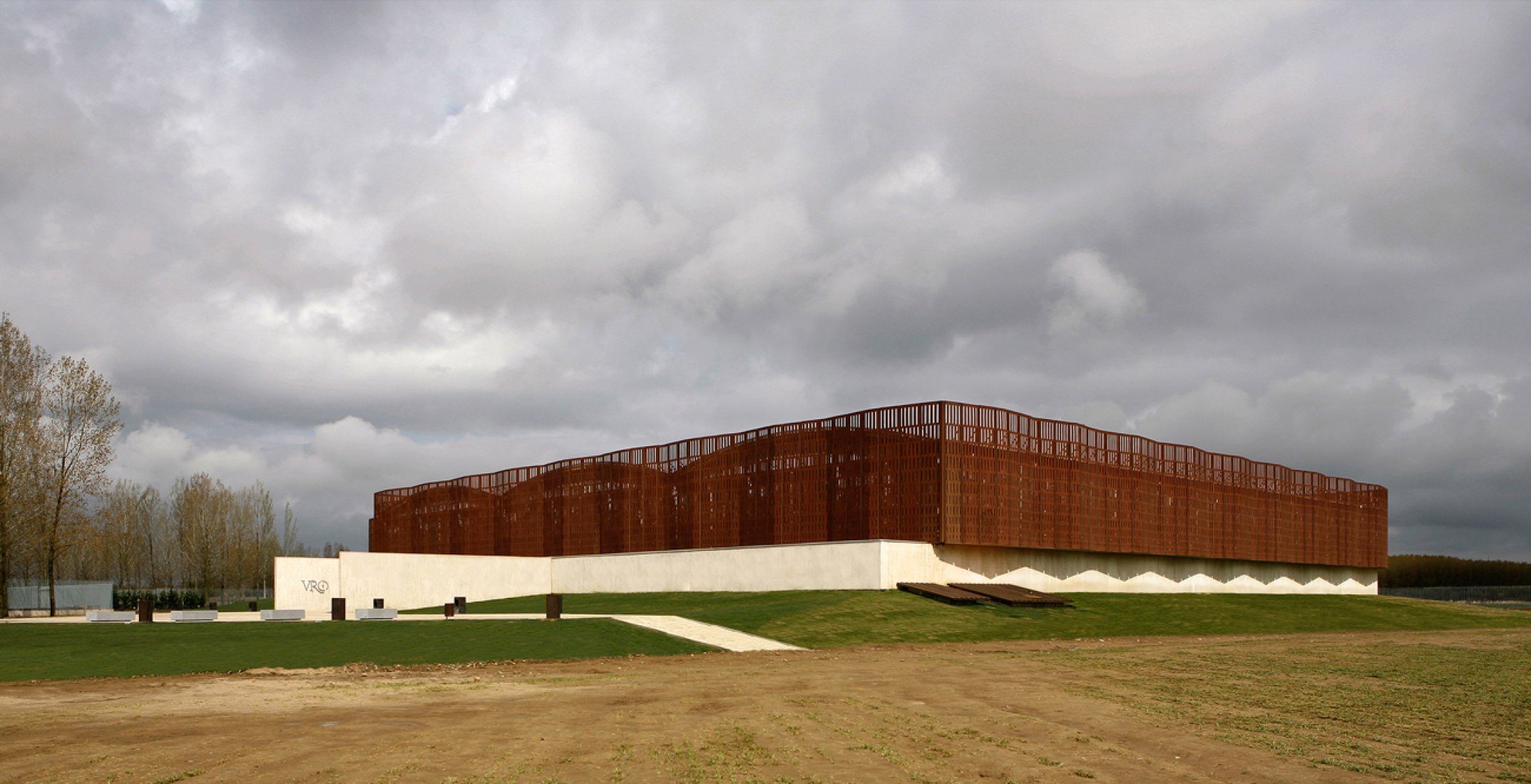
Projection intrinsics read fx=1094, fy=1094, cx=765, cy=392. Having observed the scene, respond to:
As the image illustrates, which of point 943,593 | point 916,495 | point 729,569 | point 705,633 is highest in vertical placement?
point 916,495

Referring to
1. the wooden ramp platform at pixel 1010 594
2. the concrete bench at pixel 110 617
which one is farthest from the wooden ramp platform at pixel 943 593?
the concrete bench at pixel 110 617

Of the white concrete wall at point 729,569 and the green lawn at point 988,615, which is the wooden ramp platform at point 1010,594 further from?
the white concrete wall at point 729,569

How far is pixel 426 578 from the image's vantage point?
2124 inches

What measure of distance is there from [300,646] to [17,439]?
102 feet

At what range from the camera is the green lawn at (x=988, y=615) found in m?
34.2

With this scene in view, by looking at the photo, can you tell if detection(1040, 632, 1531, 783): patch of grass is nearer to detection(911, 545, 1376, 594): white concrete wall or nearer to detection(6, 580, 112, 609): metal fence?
detection(911, 545, 1376, 594): white concrete wall

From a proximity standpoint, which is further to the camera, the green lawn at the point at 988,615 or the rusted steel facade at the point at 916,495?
the rusted steel facade at the point at 916,495

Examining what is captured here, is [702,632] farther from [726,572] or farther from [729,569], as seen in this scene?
[726,572]

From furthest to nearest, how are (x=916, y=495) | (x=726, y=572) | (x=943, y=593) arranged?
(x=726, y=572) → (x=916, y=495) → (x=943, y=593)

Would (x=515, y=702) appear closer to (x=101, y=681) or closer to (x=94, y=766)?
(x=94, y=766)

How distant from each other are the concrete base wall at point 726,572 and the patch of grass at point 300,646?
15.2 meters

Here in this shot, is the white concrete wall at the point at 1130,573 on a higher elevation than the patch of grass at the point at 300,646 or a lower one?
lower

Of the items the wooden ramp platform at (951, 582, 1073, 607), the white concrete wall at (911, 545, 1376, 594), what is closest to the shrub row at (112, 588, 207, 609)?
the white concrete wall at (911, 545, 1376, 594)

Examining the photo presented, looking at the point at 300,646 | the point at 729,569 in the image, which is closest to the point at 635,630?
the point at 300,646
